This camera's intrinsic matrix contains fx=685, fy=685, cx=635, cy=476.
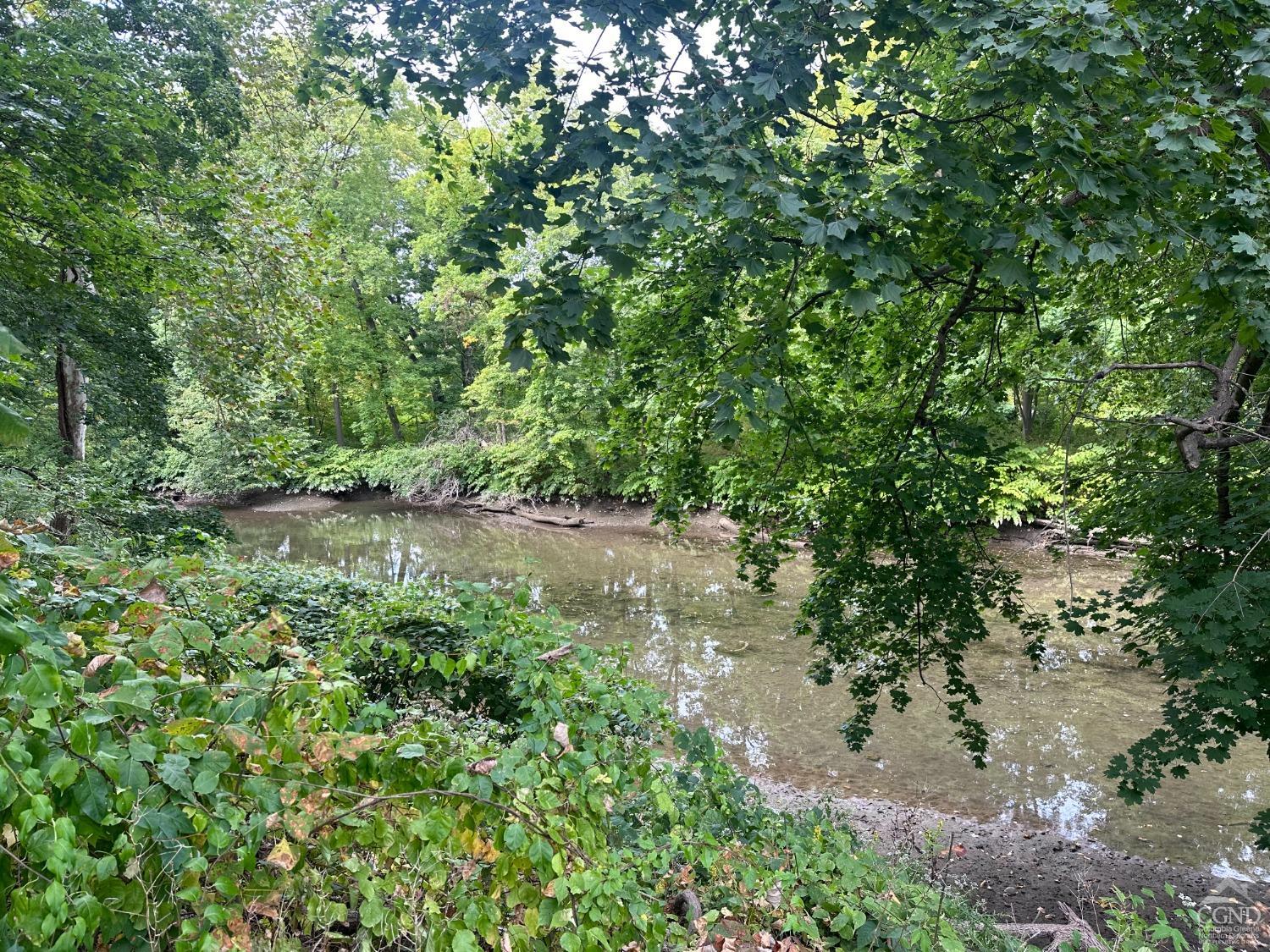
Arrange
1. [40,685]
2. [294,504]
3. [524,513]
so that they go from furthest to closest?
[294,504] → [524,513] → [40,685]

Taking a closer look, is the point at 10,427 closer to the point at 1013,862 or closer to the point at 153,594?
the point at 153,594

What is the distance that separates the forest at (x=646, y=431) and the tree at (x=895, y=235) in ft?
0.08

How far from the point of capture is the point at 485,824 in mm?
1678

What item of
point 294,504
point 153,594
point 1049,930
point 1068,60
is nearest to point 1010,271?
point 1068,60

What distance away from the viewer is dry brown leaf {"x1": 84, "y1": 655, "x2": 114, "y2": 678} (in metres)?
1.39

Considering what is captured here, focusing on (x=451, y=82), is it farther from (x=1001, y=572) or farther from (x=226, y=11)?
(x=226, y=11)

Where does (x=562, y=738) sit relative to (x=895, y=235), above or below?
below

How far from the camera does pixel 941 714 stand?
7699 mm

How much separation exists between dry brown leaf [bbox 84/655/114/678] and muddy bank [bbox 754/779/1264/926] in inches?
151

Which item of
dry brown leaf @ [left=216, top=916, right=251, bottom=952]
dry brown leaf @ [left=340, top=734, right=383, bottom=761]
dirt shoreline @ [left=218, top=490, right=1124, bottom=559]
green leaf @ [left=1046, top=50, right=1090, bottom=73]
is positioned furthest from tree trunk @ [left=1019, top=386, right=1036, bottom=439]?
dry brown leaf @ [left=216, top=916, right=251, bottom=952]

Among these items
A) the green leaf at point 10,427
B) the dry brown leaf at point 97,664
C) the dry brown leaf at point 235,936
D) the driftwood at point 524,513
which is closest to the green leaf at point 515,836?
the dry brown leaf at point 235,936

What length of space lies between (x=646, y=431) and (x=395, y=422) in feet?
85.6

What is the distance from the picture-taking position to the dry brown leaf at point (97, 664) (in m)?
1.39

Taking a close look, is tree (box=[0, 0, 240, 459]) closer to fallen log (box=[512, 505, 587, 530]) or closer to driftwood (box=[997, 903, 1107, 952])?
driftwood (box=[997, 903, 1107, 952])
